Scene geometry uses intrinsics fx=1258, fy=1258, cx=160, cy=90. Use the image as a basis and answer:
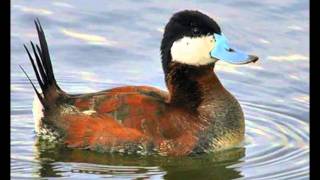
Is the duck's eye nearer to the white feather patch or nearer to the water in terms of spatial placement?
the water

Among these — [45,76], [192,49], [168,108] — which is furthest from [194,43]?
[45,76]

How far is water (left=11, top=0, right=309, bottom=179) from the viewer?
864cm

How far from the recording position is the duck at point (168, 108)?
8805 millimetres

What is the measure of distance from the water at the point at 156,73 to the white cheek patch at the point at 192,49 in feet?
2.29

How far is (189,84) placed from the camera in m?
9.05

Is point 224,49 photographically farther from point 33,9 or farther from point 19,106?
point 33,9

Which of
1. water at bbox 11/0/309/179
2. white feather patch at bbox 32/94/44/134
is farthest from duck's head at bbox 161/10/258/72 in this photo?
white feather patch at bbox 32/94/44/134

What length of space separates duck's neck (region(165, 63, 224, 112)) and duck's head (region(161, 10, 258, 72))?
5 cm

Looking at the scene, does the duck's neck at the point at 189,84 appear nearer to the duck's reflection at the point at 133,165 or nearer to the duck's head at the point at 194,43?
the duck's head at the point at 194,43

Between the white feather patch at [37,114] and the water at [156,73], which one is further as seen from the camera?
the white feather patch at [37,114]

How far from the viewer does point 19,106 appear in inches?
375

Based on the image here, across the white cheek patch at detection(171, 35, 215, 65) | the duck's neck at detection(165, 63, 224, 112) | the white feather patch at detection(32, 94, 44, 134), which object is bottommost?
the white feather patch at detection(32, 94, 44, 134)

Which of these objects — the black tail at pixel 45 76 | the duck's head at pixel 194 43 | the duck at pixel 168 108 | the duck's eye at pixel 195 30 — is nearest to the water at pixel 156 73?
the duck at pixel 168 108

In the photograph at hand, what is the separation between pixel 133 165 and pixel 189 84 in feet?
2.56
